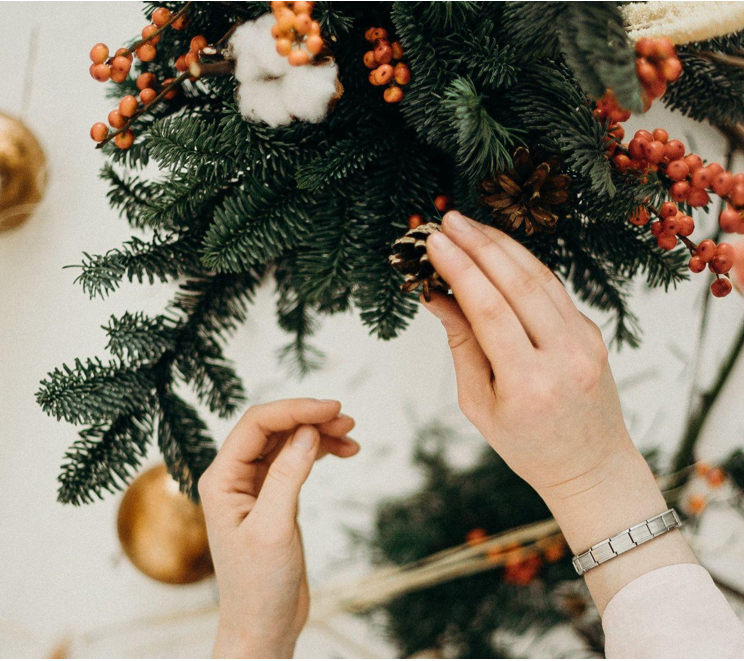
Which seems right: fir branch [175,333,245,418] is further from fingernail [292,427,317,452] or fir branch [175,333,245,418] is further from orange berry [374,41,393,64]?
orange berry [374,41,393,64]

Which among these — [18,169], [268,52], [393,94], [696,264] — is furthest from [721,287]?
[18,169]

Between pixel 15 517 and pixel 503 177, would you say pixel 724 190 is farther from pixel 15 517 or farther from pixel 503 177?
pixel 15 517

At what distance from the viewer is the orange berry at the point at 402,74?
0.43m

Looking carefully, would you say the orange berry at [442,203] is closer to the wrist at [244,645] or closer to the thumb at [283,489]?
the thumb at [283,489]

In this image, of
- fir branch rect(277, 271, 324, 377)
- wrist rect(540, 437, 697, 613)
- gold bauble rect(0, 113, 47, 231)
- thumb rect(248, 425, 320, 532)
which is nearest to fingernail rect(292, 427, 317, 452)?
thumb rect(248, 425, 320, 532)

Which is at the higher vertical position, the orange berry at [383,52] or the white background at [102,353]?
the orange berry at [383,52]

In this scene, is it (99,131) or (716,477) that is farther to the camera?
(716,477)

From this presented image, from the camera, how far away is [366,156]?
18.4 inches

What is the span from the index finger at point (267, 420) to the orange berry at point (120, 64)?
14.3 inches

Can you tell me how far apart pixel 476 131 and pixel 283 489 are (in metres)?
0.41

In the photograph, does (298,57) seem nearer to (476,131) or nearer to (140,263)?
(476,131)

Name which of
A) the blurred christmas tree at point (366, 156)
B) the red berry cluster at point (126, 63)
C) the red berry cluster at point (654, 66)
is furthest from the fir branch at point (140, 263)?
the red berry cluster at point (654, 66)

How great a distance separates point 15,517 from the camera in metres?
0.84

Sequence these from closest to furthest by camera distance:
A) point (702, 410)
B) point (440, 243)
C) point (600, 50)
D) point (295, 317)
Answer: point (600, 50) < point (440, 243) < point (295, 317) < point (702, 410)
